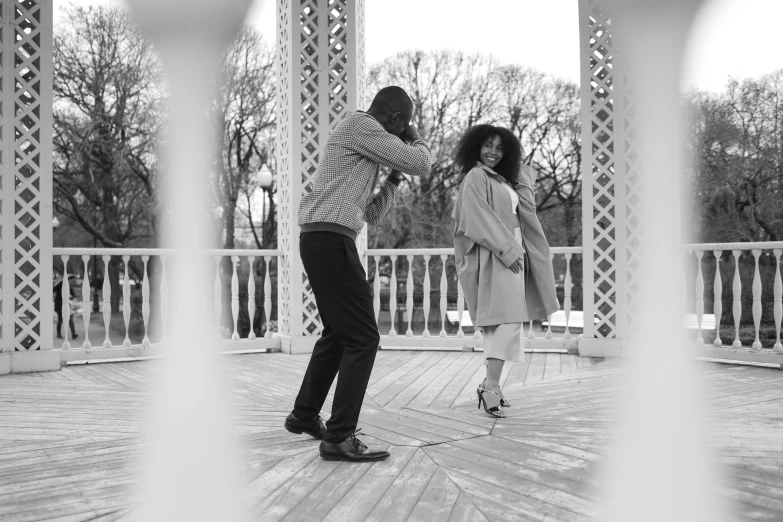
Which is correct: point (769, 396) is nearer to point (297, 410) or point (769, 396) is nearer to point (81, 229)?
point (297, 410)

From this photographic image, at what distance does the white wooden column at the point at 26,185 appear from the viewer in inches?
181

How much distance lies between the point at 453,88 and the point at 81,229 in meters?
11.7

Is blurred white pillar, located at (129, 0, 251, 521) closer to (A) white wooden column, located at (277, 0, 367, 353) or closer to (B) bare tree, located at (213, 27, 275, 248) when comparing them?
(A) white wooden column, located at (277, 0, 367, 353)

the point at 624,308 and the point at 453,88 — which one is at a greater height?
the point at 453,88

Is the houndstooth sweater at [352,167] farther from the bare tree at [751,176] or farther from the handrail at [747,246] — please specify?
the bare tree at [751,176]

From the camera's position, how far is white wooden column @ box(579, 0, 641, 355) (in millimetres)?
5324

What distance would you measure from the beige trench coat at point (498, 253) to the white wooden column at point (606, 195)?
2.07 m

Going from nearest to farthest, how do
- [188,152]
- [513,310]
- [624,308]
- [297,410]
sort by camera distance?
[188,152] < [297,410] < [513,310] < [624,308]

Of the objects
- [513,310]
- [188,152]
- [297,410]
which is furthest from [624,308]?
[188,152]

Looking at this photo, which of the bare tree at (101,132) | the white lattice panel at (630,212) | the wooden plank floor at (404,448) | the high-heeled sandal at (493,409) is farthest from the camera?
the bare tree at (101,132)

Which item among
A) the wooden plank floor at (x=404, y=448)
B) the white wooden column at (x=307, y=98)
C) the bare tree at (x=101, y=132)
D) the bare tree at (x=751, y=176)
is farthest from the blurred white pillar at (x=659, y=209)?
the bare tree at (x=751, y=176)

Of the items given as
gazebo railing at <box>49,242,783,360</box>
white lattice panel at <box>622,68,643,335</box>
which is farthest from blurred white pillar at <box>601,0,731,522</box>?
white lattice panel at <box>622,68,643,335</box>

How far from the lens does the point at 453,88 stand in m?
21.2

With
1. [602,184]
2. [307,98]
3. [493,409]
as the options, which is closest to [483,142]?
[493,409]
